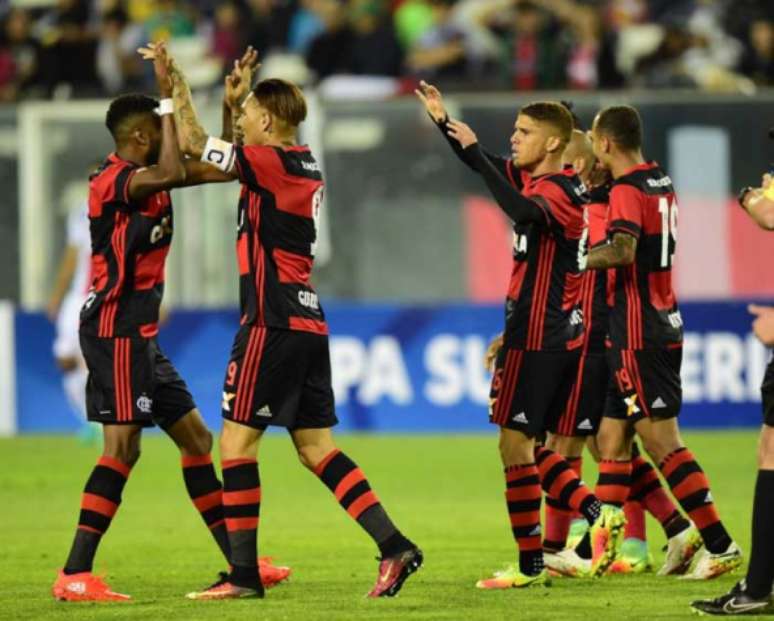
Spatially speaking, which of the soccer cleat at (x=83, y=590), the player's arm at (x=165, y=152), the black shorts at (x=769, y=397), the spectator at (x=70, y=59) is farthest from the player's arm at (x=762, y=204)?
the spectator at (x=70, y=59)

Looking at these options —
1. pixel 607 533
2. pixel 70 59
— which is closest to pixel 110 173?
pixel 607 533

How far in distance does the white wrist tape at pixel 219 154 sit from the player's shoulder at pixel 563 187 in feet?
4.72

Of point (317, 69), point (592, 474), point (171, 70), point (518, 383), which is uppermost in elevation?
point (317, 69)

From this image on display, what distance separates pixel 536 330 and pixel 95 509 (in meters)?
2.15

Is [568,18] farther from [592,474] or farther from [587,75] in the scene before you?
[592,474]

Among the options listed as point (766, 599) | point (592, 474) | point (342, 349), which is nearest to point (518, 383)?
point (766, 599)

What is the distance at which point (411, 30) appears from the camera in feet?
68.4

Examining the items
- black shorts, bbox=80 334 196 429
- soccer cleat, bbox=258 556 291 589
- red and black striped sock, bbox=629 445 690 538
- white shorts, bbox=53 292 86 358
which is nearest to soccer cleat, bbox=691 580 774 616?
red and black striped sock, bbox=629 445 690 538

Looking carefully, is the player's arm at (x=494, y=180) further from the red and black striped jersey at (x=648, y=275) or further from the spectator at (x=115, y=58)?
the spectator at (x=115, y=58)

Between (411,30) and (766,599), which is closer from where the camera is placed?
(766,599)

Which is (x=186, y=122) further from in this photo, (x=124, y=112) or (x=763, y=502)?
(x=763, y=502)

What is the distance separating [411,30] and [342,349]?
5.12 metres

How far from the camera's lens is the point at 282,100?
8.03m

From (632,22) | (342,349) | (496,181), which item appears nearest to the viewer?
(496,181)
